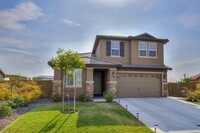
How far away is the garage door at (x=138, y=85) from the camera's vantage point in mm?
17984

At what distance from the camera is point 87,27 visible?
16609 millimetres

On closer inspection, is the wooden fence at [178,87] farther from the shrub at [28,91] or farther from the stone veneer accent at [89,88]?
the shrub at [28,91]

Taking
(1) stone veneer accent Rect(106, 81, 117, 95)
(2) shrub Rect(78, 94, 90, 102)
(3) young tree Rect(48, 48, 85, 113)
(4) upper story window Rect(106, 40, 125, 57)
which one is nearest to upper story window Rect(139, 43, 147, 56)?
(4) upper story window Rect(106, 40, 125, 57)

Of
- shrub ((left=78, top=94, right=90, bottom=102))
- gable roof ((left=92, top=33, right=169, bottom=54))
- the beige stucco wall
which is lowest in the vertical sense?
shrub ((left=78, top=94, right=90, bottom=102))

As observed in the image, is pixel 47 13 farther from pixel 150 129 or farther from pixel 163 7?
pixel 150 129

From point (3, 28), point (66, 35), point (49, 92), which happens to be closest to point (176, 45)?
point (66, 35)

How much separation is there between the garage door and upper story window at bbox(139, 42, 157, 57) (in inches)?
88.5

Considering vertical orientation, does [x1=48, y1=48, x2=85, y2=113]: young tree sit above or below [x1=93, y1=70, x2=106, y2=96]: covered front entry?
above

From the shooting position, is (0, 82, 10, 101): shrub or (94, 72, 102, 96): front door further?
(94, 72, 102, 96): front door

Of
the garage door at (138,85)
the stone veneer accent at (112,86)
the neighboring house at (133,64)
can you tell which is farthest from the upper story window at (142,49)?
the stone veneer accent at (112,86)

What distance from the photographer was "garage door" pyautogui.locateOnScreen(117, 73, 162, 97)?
708 inches

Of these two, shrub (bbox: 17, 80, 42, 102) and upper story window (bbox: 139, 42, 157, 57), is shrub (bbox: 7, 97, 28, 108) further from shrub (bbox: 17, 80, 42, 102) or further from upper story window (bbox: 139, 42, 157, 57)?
upper story window (bbox: 139, 42, 157, 57)

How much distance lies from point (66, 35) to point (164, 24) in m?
8.66

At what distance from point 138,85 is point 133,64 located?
7.20ft
